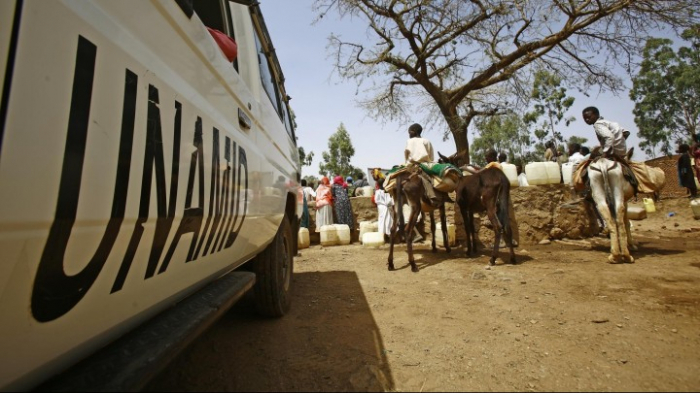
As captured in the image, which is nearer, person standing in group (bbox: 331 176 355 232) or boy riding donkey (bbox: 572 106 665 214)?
boy riding donkey (bbox: 572 106 665 214)

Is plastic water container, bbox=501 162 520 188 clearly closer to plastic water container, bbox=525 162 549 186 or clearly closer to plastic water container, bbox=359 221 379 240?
plastic water container, bbox=525 162 549 186

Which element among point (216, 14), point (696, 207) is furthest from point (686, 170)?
point (216, 14)

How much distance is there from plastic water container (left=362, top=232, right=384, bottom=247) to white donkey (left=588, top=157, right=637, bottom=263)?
13.5 feet

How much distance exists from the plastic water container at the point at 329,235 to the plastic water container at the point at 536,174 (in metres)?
4.55

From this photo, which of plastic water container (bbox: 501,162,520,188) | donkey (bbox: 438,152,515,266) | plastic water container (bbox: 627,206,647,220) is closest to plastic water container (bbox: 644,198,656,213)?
plastic water container (bbox: 627,206,647,220)

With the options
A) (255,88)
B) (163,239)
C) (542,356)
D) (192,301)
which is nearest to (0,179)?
(163,239)

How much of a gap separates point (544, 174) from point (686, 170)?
7.73 metres

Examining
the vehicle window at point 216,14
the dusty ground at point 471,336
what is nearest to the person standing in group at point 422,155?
the dusty ground at point 471,336

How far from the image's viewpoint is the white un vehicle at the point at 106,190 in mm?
607

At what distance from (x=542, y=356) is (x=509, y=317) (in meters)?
0.75

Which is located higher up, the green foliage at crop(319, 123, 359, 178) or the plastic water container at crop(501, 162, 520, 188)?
the green foliage at crop(319, 123, 359, 178)

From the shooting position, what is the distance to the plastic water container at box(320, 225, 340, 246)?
28.1ft

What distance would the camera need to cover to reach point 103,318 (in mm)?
850

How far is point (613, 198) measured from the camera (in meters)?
4.91
